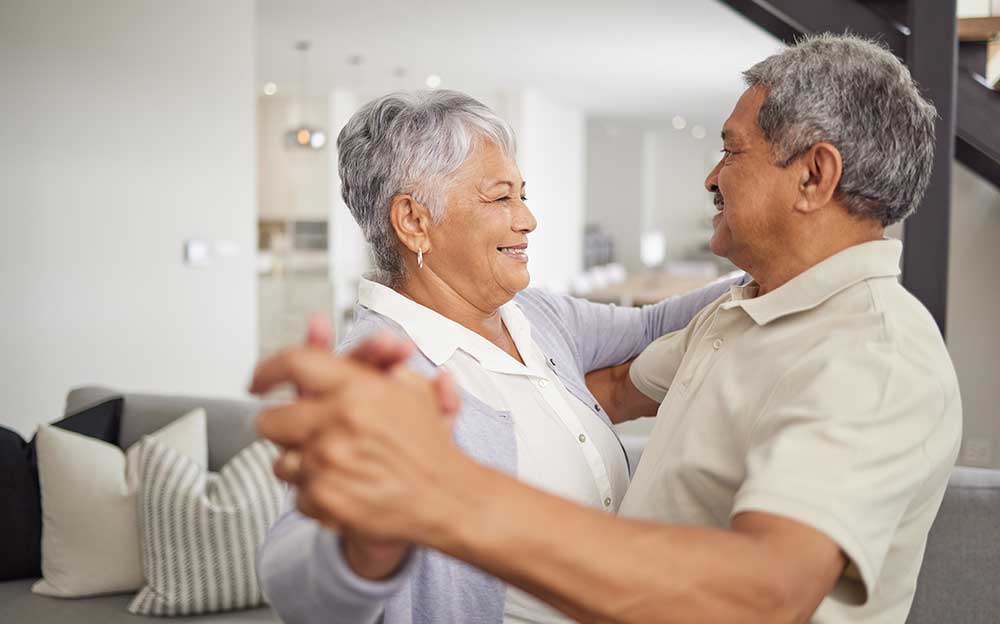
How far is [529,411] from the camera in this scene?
61.0 inches

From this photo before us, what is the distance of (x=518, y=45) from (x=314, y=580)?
25.5 ft

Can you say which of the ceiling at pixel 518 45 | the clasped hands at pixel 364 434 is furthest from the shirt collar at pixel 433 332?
the ceiling at pixel 518 45

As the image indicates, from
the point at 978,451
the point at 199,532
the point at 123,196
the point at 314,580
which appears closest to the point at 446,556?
the point at 314,580

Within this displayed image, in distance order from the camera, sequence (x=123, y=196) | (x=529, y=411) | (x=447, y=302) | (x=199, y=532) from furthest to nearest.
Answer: (x=123, y=196)
(x=199, y=532)
(x=447, y=302)
(x=529, y=411)

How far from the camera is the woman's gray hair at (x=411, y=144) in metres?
1.59

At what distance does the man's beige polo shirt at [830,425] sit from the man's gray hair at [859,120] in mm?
78

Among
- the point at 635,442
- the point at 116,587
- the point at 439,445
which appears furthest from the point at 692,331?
the point at 116,587

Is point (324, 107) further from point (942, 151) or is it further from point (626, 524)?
point (626, 524)

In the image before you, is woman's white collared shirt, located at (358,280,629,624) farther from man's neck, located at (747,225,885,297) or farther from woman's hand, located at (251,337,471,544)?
woman's hand, located at (251,337,471,544)

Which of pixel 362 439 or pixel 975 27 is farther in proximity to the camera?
pixel 975 27

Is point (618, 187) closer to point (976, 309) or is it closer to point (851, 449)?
point (976, 309)

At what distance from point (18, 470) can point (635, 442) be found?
1.72m

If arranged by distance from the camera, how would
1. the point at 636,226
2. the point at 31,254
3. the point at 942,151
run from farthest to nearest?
the point at 636,226 → the point at 31,254 → the point at 942,151

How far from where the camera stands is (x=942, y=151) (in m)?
2.27
